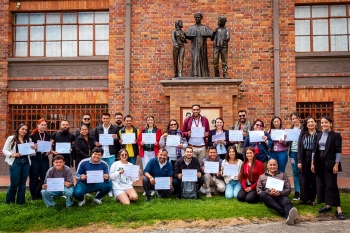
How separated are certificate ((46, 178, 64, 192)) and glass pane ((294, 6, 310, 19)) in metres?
9.45

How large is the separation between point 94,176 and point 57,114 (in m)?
5.98

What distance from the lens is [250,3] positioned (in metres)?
12.4

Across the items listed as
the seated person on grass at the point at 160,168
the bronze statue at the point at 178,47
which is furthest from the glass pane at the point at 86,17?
the seated person on grass at the point at 160,168

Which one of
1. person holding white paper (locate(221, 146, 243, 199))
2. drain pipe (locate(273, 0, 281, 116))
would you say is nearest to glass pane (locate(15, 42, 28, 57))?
drain pipe (locate(273, 0, 281, 116))

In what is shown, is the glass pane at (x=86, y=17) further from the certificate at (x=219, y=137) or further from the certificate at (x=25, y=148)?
the certificate at (x=219, y=137)

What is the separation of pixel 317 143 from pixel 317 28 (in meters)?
6.88

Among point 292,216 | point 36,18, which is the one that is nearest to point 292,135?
point 292,216

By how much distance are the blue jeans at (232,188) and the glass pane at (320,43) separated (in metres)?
6.68

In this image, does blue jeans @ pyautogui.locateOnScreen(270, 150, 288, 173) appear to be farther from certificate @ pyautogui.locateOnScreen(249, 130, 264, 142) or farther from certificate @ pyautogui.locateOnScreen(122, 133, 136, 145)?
certificate @ pyautogui.locateOnScreen(122, 133, 136, 145)

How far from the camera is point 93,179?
737 centimetres

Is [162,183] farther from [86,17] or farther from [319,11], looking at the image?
[319,11]

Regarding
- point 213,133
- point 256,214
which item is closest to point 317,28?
point 213,133

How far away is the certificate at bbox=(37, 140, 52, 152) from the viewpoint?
300 inches

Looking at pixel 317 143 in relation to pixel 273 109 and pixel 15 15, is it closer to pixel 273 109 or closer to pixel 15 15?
pixel 273 109
